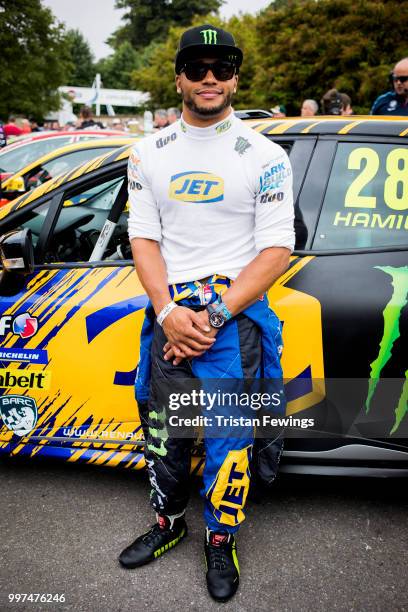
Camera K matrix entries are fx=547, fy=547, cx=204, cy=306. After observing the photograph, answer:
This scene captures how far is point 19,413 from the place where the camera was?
7.82 feet

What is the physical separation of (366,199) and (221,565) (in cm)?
146

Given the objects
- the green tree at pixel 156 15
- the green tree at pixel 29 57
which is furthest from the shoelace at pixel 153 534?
the green tree at pixel 156 15

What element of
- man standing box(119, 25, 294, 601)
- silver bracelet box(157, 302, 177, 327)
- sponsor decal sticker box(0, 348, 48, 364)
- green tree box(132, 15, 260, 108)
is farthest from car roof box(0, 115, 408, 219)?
green tree box(132, 15, 260, 108)

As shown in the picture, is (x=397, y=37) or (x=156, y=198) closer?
(x=156, y=198)

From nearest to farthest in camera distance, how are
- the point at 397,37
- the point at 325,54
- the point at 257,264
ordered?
1. the point at 257,264
2. the point at 397,37
3. the point at 325,54

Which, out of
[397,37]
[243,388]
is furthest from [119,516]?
[397,37]

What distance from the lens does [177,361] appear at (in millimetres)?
1854

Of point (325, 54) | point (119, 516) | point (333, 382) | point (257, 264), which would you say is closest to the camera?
point (257, 264)

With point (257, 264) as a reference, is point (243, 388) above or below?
below

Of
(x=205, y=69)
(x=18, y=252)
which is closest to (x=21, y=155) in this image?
(x=18, y=252)

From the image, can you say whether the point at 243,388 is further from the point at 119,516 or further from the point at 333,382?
the point at 119,516

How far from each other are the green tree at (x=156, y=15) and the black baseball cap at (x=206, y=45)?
210ft

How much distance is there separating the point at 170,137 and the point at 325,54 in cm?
1612

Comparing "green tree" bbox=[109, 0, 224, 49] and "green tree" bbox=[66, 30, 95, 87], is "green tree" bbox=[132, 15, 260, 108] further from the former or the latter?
"green tree" bbox=[66, 30, 95, 87]
